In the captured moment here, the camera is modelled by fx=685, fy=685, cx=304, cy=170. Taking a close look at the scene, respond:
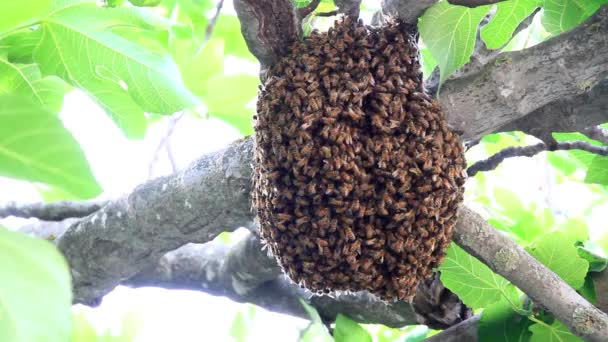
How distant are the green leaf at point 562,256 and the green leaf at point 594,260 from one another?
5.7 inches

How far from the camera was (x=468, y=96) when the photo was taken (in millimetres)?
1245

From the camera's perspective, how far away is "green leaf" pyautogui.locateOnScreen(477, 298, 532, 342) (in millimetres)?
1555

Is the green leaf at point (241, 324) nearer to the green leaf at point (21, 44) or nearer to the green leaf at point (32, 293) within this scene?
the green leaf at point (21, 44)

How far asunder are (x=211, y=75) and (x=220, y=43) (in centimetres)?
9

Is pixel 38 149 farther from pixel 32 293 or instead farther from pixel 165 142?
pixel 165 142

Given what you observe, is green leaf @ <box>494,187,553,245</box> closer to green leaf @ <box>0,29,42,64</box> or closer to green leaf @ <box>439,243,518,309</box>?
green leaf @ <box>439,243,518,309</box>

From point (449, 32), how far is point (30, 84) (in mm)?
917

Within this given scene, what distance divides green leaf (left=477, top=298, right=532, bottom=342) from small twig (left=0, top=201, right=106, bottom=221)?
1.20 meters

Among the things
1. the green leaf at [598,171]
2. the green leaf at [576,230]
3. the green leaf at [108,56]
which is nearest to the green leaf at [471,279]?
the green leaf at [576,230]

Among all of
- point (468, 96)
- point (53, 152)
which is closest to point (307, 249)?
point (468, 96)

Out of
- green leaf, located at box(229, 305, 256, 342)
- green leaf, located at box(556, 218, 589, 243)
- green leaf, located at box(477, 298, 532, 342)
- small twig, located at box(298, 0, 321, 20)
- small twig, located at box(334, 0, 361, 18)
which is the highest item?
small twig, located at box(334, 0, 361, 18)

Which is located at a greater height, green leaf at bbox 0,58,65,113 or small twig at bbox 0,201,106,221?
green leaf at bbox 0,58,65,113

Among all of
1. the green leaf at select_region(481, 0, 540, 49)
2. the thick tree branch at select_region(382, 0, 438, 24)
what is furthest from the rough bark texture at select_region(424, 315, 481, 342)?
the thick tree branch at select_region(382, 0, 438, 24)

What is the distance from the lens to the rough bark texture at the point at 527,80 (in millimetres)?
1199
